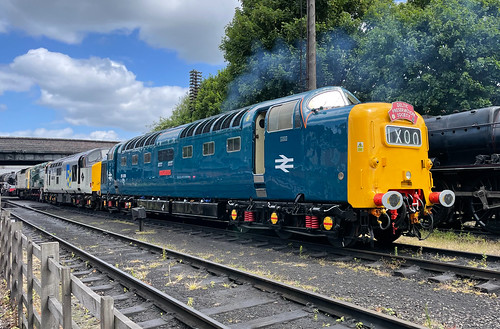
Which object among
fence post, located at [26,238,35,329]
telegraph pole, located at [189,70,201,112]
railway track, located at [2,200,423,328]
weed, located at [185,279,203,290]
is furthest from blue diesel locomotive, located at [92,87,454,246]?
telegraph pole, located at [189,70,201,112]

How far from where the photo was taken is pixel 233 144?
11.7m

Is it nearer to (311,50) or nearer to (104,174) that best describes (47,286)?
(311,50)

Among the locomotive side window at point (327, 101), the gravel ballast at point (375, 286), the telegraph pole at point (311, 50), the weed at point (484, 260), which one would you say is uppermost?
the telegraph pole at point (311, 50)

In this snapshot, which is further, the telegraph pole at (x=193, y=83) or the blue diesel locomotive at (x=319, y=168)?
the telegraph pole at (x=193, y=83)

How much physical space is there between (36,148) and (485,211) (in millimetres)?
52227

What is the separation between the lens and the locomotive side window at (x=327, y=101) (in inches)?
384

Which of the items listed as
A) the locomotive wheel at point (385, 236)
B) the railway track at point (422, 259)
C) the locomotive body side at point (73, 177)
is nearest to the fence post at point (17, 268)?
the railway track at point (422, 259)

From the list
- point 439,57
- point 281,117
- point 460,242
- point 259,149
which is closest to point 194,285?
point 281,117

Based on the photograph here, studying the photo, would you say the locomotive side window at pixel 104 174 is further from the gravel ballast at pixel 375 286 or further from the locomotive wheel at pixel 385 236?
the locomotive wheel at pixel 385 236

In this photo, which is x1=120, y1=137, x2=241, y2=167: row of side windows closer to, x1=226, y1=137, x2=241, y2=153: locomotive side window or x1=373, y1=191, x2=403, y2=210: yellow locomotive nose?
x1=226, y1=137, x2=241, y2=153: locomotive side window

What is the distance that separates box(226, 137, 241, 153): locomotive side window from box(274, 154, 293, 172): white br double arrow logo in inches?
66.0

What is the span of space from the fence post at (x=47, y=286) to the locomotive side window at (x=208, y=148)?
8638mm

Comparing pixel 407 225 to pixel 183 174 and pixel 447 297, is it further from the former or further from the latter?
pixel 183 174

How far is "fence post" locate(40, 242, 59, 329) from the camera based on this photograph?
4113 mm
